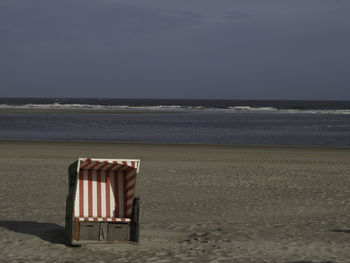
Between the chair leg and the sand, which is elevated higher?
the chair leg

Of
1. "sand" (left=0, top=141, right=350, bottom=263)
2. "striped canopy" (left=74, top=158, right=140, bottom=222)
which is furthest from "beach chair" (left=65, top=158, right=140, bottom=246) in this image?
"sand" (left=0, top=141, right=350, bottom=263)

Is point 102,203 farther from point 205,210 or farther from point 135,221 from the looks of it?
point 205,210

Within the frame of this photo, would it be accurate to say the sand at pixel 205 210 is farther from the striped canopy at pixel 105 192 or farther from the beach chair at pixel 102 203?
the striped canopy at pixel 105 192

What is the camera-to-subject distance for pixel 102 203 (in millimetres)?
8031

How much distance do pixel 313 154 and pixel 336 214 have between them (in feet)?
41.8

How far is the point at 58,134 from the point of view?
3238cm

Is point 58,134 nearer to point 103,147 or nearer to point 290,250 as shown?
point 103,147

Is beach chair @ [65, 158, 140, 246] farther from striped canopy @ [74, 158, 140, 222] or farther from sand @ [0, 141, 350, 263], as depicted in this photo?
sand @ [0, 141, 350, 263]

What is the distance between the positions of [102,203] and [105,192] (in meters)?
0.16

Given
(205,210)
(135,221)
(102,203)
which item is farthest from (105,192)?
(205,210)

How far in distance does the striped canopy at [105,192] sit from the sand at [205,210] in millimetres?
531

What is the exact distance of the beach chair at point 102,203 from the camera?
764 cm

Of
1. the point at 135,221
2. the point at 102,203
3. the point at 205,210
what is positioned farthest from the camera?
the point at 205,210

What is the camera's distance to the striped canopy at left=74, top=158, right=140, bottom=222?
7.95 m
